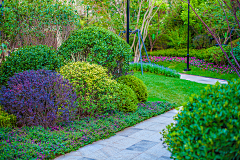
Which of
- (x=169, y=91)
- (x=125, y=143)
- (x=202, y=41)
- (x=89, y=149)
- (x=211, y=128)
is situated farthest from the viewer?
(x=202, y=41)

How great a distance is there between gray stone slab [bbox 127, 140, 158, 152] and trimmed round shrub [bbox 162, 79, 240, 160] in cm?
157

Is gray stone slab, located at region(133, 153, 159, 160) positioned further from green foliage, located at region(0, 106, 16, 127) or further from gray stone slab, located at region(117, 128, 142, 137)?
green foliage, located at region(0, 106, 16, 127)

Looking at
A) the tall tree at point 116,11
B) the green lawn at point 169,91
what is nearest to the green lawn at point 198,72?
the tall tree at point 116,11

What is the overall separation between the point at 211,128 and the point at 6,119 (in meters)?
3.95

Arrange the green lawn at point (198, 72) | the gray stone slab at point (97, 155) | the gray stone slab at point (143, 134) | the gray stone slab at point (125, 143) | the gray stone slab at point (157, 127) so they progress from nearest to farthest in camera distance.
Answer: the gray stone slab at point (97, 155) < the gray stone slab at point (125, 143) < the gray stone slab at point (143, 134) < the gray stone slab at point (157, 127) < the green lawn at point (198, 72)

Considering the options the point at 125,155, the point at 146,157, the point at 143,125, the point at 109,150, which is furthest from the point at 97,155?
the point at 143,125

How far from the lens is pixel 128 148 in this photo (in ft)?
13.7

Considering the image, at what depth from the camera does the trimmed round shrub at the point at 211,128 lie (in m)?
2.15

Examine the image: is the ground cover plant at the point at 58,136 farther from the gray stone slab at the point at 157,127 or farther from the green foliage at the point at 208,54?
the green foliage at the point at 208,54

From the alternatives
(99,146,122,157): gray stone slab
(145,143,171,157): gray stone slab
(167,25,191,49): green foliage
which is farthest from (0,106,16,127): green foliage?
(167,25,191,49): green foliage

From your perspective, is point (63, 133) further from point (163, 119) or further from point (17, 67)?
point (163, 119)

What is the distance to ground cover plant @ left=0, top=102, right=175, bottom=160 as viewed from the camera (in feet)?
12.1

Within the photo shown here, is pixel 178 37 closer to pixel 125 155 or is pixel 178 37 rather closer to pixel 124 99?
pixel 124 99

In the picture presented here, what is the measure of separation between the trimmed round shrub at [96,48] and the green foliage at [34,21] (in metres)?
1.17
